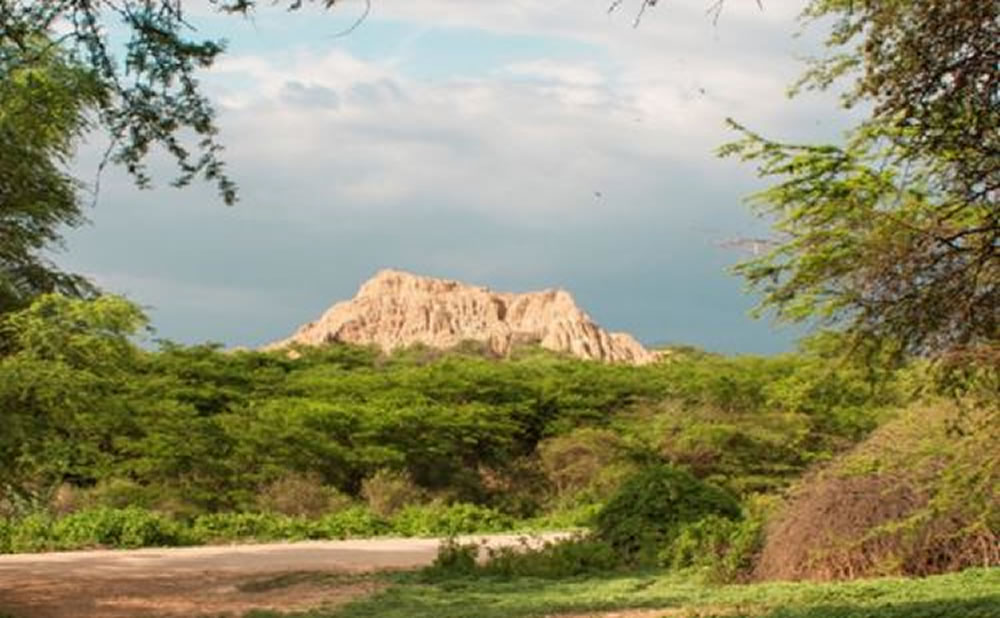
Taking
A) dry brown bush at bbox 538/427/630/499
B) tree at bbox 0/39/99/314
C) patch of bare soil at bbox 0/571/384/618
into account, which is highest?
tree at bbox 0/39/99/314

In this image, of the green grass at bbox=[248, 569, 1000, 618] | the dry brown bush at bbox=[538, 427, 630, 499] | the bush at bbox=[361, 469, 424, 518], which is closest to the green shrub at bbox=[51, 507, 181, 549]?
the bush at bbox=[361, 469, 424, 518]

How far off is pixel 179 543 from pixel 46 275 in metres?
5.27

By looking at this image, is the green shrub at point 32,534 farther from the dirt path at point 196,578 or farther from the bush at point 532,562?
the bush at point 532,562

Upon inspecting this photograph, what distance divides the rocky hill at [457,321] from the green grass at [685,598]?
126 ft

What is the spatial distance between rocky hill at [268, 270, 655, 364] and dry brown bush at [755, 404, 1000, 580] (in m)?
38.6

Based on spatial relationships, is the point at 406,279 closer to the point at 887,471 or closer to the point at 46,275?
the point at 46,275

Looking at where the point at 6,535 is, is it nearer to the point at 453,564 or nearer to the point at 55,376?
the point at 55,376

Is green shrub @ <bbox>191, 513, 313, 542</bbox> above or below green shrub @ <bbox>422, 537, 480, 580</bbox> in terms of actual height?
above

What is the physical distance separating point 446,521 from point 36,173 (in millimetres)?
10515

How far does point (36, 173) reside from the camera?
752 inches

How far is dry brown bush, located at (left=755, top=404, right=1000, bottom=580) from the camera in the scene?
1420 centimetres

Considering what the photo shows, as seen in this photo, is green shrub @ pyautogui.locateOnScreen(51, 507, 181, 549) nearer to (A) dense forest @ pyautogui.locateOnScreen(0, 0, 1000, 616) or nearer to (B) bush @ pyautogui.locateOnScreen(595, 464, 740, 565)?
(A) dense forest @ pyautogui.locateOnScreen(0, 0, 1000, 616)

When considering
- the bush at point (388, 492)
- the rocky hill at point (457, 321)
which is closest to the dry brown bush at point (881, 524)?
the bush at point (388, 492)

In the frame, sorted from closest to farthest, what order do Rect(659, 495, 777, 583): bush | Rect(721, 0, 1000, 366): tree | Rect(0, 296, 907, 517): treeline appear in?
Rect(721, 0, 1000, 366): tree < Rect(659, 495, 777, 583): bush < Rect(0, 296, 907, 517): treeline
